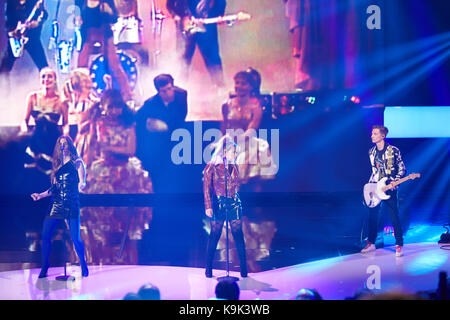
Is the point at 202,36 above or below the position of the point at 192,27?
below

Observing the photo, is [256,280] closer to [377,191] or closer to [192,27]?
[377,191]

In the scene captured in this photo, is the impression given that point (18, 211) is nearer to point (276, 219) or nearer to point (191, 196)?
point (191, 196)

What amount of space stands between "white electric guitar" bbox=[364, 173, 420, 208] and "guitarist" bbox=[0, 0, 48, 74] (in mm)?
9005

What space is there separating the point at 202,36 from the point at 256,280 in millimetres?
8226

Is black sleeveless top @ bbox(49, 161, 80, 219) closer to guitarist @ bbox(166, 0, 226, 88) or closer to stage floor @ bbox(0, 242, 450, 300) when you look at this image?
stage floor @ bbox(0, 242, 450, 300)

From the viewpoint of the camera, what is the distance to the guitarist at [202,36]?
13.0 m

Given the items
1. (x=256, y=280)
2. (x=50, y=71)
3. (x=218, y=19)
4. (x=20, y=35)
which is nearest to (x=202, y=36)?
(x=218, y=19)

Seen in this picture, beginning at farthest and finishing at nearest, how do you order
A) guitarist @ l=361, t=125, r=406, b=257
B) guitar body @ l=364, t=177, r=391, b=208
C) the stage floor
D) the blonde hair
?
the blonde hair
guitar body @ l=364, t=177, r=391, b=208
guitarist @ l=361, t=125, r=406, b=257
the stage floor

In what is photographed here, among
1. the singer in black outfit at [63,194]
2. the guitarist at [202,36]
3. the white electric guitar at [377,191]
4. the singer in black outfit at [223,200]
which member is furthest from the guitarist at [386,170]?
the guitarist at [202,36]

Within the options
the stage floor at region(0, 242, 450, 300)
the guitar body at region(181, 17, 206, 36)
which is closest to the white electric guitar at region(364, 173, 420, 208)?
the stage floor at region(0, 242, 450, 300)

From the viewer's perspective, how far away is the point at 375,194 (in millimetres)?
7977

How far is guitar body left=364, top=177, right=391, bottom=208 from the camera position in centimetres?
792
